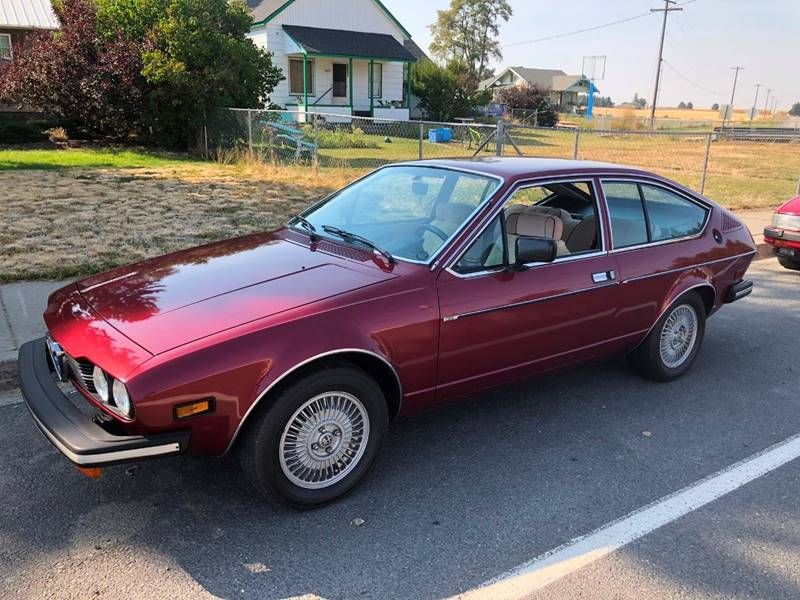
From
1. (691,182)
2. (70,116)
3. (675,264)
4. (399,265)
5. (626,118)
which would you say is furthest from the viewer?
(626,118)

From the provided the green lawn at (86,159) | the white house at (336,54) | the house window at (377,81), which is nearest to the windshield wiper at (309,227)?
the green lawn at (86,159)

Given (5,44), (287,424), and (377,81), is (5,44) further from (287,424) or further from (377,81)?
(287,424)

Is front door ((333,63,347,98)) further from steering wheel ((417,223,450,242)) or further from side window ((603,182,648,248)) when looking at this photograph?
steering wheel ((417,223,450,242))

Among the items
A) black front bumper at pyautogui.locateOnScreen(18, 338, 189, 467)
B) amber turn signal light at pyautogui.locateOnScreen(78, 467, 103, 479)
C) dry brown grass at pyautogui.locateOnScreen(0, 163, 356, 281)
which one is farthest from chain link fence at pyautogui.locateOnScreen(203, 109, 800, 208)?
amber turn signal light at pyautogui.locateOnScreen(78, 467, 103, 479)

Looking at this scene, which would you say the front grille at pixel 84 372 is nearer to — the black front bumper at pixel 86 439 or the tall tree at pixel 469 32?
the black front bumper at pixel 86 439

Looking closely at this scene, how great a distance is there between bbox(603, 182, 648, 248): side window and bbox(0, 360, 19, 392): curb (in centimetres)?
415

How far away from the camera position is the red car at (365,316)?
2.89 m

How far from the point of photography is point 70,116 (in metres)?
18.7

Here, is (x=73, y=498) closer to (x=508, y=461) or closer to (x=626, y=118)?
(x=508, y=461)

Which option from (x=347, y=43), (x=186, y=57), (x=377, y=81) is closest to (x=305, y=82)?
(x=347, y=43)

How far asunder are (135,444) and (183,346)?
1.45 feet

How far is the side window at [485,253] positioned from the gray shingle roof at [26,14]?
2584 cm

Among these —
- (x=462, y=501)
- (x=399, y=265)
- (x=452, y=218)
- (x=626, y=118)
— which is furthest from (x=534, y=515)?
(x=626, y=118)

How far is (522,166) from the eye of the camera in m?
4.38
